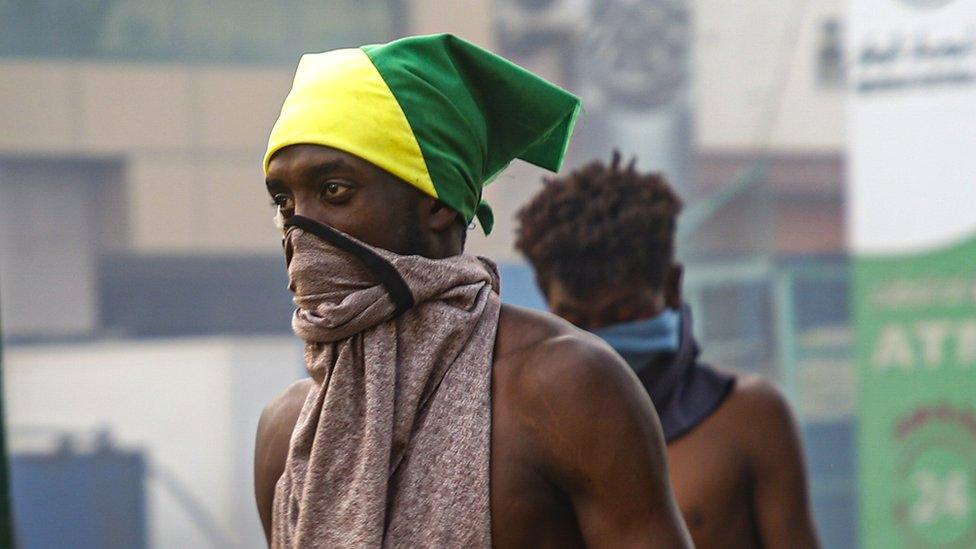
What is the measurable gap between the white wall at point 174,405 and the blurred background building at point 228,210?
1 cm

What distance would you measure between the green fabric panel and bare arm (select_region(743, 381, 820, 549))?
1.48 meters

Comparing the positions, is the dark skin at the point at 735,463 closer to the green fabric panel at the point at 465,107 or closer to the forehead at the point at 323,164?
the green fabric panel at the point at 465,107

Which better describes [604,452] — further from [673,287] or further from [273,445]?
[673,287]

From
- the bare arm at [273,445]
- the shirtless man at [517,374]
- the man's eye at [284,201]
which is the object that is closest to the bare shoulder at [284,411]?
the bare arm at [273,445]

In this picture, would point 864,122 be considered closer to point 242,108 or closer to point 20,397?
point 242,108

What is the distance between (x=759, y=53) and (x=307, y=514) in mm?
6168

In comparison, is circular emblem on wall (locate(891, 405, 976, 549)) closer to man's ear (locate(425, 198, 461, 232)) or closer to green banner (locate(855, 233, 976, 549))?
green banner (locate(855, 233, 976, 549))

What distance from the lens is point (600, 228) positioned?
11.9 feet

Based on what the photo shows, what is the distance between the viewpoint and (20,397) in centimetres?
755

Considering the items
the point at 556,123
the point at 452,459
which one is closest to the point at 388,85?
the point at 556,123

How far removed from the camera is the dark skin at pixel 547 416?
191 cm

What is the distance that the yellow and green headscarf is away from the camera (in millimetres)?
1985

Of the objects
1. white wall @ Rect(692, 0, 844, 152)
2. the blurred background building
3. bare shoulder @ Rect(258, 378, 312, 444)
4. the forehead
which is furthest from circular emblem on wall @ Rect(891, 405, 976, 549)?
the forehead

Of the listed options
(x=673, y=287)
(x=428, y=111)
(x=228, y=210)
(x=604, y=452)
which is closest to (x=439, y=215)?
(x=428, y=111)
